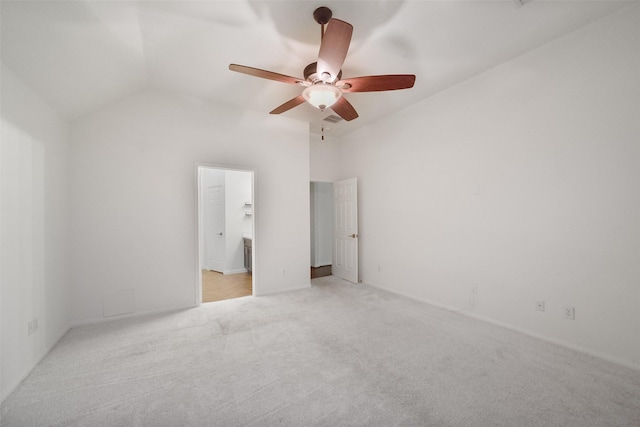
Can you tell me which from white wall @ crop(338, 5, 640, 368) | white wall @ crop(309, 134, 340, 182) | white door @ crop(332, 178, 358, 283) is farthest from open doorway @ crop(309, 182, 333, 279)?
white wall @ crop(338, 5, 640, 368)

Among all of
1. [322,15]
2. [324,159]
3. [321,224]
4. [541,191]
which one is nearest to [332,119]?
[324,159]

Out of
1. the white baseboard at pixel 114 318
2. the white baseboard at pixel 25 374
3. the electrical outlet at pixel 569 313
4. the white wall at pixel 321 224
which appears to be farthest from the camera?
the white wall at pixel 321 224

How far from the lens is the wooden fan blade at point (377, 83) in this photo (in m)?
2.19

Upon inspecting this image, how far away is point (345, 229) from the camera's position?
17.6 feet

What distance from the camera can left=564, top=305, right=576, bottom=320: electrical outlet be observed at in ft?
8.23

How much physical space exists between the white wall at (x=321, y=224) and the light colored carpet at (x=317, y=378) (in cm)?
347

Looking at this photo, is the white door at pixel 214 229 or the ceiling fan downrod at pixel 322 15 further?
the white door at pixel 214 229

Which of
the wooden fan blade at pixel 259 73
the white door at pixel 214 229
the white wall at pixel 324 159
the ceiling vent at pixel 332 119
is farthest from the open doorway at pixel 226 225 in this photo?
the wooden fan blade at pixel 259 73

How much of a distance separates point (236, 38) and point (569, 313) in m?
4.23

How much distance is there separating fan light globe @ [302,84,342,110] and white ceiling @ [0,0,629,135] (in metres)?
0.59

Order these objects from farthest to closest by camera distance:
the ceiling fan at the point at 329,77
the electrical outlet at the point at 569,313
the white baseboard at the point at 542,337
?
the electrical outlet at the point at 569,313 → the white baseboard at the point at 542,337 → the ceiling fan at the point at 329,77

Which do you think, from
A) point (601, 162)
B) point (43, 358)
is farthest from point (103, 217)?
point (601, 162)

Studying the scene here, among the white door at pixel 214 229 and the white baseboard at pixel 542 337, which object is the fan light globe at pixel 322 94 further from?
the white door at pixel 214 229

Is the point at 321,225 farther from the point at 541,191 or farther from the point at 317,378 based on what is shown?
the point at 317,378
